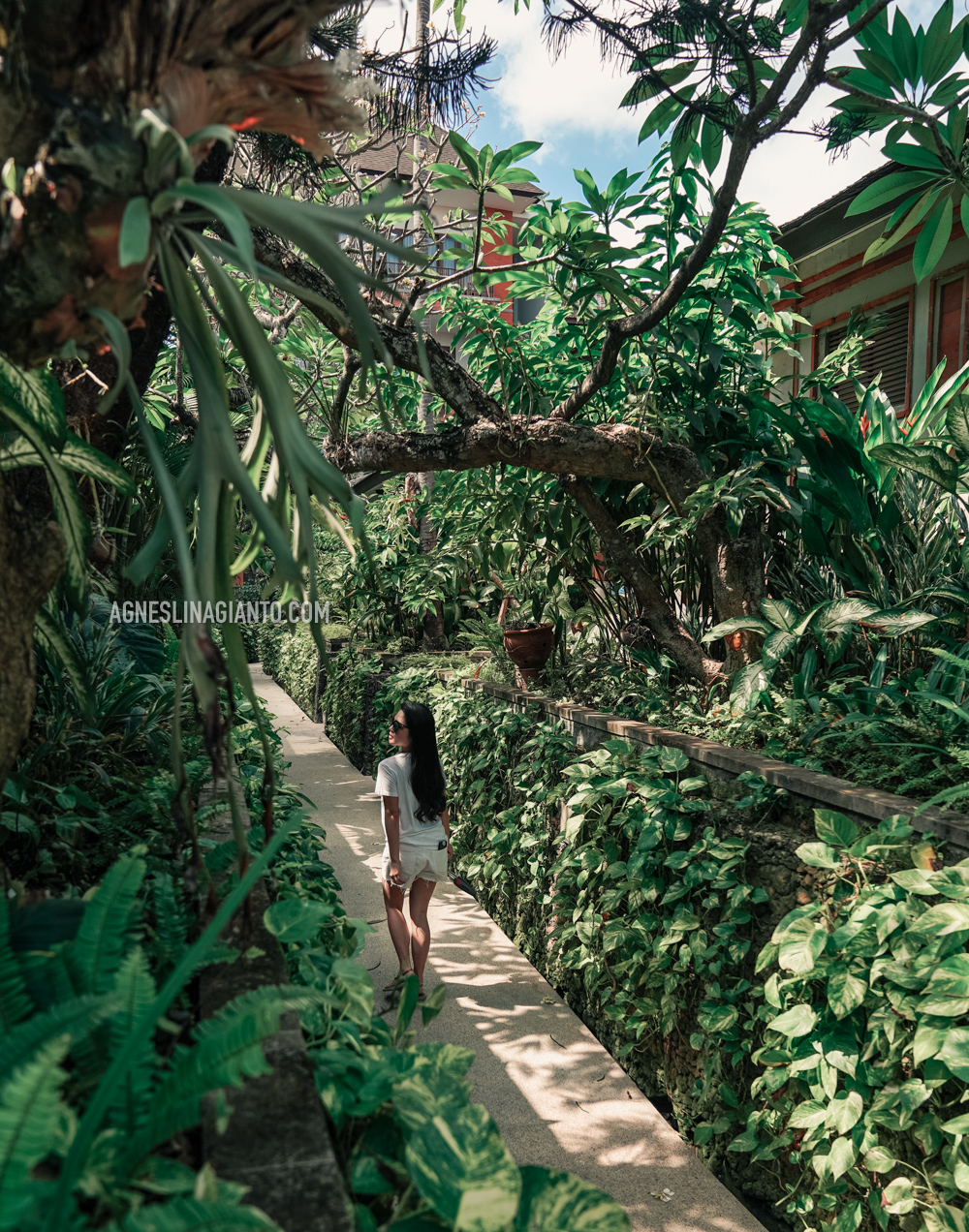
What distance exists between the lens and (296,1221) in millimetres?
868

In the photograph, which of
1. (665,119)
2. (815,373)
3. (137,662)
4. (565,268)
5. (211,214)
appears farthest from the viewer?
(815,373)

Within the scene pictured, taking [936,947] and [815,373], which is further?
[815,373]

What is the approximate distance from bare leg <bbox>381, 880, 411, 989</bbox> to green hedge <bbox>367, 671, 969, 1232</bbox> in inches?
27.2

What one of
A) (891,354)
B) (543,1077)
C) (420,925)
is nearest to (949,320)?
(891,354)

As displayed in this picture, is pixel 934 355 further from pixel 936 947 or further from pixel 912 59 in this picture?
pixel 936 947

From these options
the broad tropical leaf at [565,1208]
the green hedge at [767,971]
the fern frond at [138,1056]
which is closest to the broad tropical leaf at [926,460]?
the green hedge at [767,971]

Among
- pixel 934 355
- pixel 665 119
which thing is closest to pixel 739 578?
pixel 665 119

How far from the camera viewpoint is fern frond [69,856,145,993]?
108 centimetres

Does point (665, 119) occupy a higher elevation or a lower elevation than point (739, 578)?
higher

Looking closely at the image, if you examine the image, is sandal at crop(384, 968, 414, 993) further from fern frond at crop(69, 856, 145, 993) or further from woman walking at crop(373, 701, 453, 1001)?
fern frond at crop(69, 856, 145, 993)

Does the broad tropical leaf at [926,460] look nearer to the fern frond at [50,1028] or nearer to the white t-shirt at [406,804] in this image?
the white t-shirt at [406,804]

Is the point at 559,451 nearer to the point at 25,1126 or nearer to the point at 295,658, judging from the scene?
the point at 25,1126

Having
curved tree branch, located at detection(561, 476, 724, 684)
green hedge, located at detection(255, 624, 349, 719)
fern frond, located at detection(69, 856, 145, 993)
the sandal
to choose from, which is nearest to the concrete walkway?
the sandal

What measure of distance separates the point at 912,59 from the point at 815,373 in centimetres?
185
